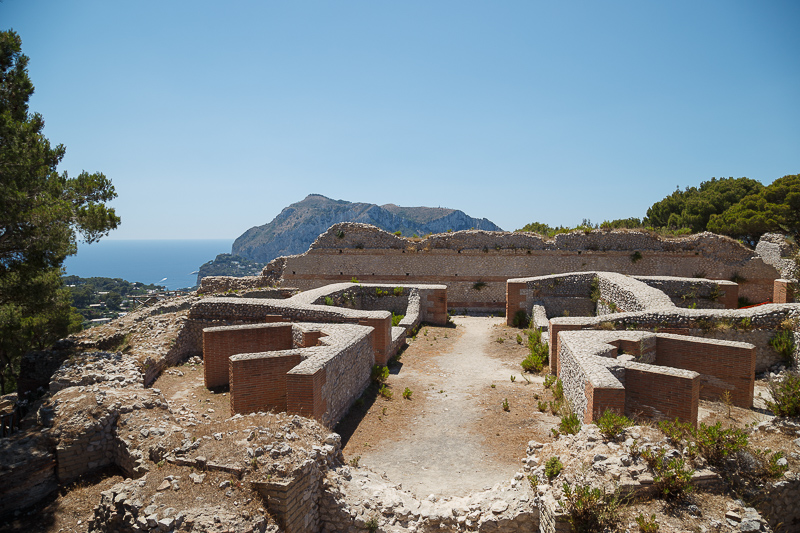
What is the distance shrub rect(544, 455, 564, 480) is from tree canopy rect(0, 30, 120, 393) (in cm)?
911

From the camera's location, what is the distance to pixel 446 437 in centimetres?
723

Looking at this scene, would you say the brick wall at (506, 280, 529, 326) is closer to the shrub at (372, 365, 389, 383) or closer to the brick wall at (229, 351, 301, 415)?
the shrub at (372, 365, 389, 383)

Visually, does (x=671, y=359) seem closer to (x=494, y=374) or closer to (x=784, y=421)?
(x=784, y=421)

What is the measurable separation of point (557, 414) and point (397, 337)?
508cm

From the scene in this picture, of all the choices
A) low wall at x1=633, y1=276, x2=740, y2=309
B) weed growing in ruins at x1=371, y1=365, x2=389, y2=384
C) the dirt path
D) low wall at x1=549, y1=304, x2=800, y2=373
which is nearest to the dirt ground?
the dirt path

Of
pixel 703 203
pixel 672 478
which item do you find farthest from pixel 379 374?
pixel 703 203

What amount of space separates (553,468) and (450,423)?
9.37ft

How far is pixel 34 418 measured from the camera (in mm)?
7148

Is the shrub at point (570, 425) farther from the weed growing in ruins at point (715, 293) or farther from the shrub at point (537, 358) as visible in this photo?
the weed growing in ruins at point (715, 293)

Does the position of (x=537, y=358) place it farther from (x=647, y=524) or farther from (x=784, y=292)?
(x=784, y=292)

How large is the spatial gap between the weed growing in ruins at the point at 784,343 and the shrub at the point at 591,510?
765cm

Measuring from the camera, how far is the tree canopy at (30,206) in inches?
299

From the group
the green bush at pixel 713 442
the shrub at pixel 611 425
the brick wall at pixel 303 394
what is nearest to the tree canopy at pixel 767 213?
the green bush at pixel 713 442

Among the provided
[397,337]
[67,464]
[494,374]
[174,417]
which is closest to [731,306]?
[494,374]
